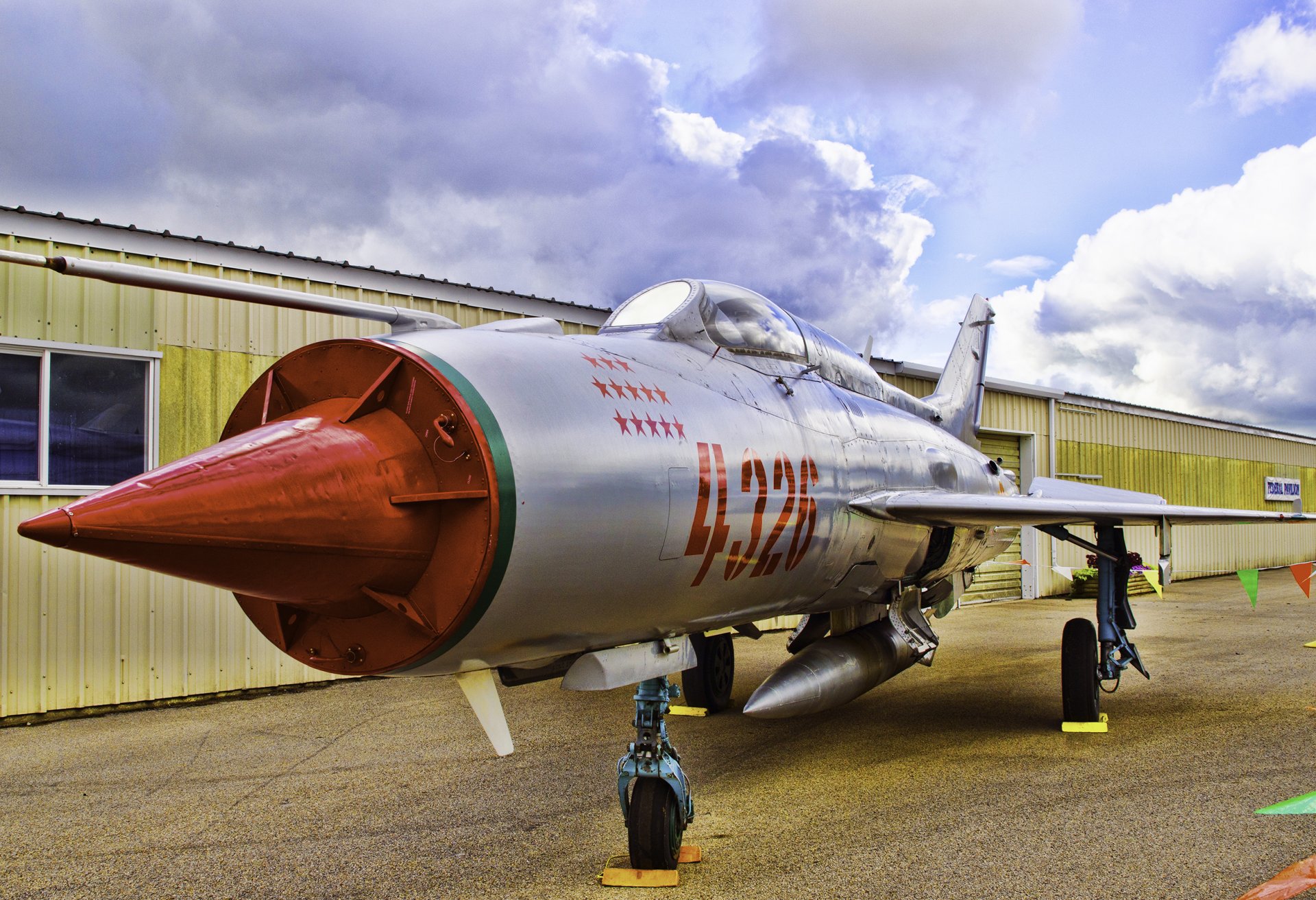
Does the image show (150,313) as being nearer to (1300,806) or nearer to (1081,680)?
(1081,680)

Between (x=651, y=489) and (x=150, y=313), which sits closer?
(x=651, y=489)

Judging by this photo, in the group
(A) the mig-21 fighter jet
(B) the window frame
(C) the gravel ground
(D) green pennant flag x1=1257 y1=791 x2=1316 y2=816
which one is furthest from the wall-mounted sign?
(B) the window frame

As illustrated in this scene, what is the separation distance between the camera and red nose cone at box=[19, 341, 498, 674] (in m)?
2.16

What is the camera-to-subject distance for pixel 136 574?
8.35 metres

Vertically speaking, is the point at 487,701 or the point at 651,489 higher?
the point at 651,489

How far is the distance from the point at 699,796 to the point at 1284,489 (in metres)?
34.3

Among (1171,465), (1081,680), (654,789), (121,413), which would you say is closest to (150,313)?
(121,413)

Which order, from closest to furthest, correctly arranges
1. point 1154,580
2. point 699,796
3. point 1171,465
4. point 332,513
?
point 332,513 < point 699,796 < point 1154,580 < point 1171,465

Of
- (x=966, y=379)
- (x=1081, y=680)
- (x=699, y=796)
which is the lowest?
(x=699, y=796)

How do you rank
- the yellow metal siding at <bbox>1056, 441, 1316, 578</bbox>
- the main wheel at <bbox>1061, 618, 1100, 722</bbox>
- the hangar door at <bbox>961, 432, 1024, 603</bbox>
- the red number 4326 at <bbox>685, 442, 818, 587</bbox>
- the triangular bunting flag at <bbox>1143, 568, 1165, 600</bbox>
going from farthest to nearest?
the yellow metal siding at <bbox>1056, 441, 1316, 578</bbox> → the hangar door at <bbox>961, 432, 1024, 603</bbox> → the triangular bunting flag at <bbox>1143, 568, 1165, 600</bbox> → the main wheel at <bbox>1061, 618, 1100, 722</bbox> → the red number 4326 at <bbox>685, 442, 818, 587</bbox>

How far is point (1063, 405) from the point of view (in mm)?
21188

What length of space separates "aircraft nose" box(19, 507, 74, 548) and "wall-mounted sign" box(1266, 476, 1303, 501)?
36.2m

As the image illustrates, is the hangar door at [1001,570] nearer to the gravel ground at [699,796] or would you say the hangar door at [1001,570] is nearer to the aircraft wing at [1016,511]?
the gravel ground at [699,796]

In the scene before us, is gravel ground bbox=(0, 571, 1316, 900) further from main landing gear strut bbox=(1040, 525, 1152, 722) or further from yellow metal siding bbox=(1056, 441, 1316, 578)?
yellow metal siding bbox=(1056, 441, 1316, 578)
